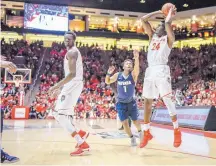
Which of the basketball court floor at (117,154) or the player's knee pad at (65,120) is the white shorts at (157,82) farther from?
the player's knee pad at (65,120)

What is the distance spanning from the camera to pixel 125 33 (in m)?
26.5

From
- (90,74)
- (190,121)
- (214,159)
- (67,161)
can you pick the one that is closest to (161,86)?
(214,159)

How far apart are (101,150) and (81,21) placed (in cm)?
A: 2377

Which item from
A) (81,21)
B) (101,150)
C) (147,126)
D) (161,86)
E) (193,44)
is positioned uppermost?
(81,21)

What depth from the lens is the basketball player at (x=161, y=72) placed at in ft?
13.2

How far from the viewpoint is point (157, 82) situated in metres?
4.08

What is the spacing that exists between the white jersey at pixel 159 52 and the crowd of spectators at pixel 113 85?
8681 millimetres

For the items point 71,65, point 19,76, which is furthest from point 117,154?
point 19,76

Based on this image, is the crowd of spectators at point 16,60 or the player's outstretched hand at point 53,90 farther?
the crowd of spectators at point 16,60

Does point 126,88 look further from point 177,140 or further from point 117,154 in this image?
point 177,140

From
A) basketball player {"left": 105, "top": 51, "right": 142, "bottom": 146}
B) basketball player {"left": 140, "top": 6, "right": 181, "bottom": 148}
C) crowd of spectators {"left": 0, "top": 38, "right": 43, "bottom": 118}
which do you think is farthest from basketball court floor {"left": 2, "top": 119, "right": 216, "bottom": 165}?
crowd of spectators {"left": 0, "top": 38, "right": 43, "bottom": 118}

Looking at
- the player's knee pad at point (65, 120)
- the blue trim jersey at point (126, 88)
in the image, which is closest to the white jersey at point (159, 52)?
the blue trim jersey at point (126, 88)

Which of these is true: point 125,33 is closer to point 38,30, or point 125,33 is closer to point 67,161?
point 38,30

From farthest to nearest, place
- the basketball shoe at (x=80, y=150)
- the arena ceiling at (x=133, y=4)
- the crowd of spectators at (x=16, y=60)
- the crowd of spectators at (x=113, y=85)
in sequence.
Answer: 1. the arena ceiling at (x=133, y=4)
2. the crowd of spectators at (x=113, y=85)
3. the crowd of spectators at (x=16, y=60)
4. the basketball shoe at (x=80, y=150)
